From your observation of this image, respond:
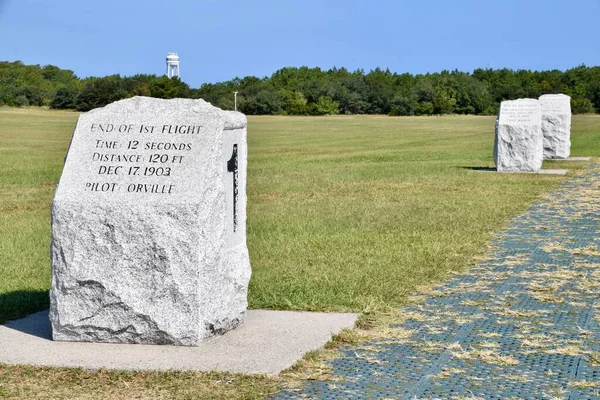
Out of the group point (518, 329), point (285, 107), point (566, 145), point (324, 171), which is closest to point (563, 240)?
point (518, 329)

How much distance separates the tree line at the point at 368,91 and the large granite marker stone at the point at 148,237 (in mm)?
78521

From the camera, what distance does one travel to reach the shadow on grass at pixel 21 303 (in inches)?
356

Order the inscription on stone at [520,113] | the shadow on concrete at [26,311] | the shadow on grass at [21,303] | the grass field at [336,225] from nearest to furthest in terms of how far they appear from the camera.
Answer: the shadow on concrete at [26,311] → the shadow on grass at [21,303] → the grass field at [336,225] → the inscription on stone at [520,113]

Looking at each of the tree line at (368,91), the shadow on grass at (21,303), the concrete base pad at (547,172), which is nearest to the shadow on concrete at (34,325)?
the shadow on grass at (21,303)

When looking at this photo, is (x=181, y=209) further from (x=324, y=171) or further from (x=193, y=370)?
(x=324, y=171)

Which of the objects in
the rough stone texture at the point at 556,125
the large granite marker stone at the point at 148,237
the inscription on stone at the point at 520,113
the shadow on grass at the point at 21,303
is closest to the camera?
the large granite marker stone at the point at 148,237

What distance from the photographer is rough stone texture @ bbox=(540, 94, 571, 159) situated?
102ft

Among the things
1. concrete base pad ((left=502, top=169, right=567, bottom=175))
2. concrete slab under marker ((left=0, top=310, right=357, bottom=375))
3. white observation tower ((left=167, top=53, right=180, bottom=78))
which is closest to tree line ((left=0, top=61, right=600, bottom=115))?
white observation tower ((left=167, top=53, right=180, bottom=78))

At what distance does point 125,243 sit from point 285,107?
313 feet

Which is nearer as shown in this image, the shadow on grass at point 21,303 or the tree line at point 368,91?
the shadow on grass at point 21,303

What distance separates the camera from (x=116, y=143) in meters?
8.13

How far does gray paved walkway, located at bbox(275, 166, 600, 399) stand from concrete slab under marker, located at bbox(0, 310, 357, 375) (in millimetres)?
481

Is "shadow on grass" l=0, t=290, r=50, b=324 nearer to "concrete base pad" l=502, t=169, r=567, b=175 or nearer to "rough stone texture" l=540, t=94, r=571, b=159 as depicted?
"concrete base pad" l=502, t=169, r=567, b=175

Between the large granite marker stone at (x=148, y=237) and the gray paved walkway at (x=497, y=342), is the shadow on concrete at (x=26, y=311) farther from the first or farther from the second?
the gray paved walkway at (x=497, y=342)
